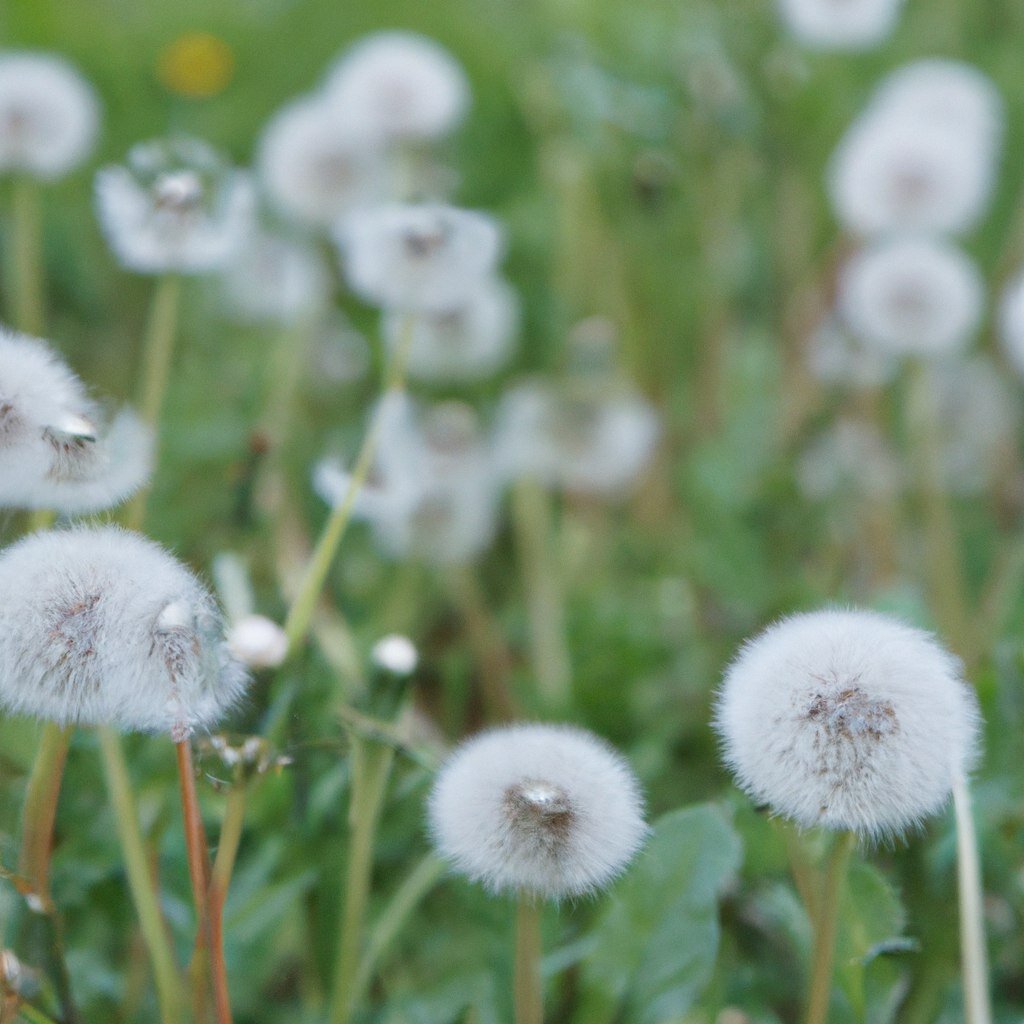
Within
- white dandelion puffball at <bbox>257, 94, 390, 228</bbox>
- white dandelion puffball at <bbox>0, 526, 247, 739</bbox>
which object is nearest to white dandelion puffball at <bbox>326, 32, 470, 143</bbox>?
white dandelion puffball at <bbox>257, 94, 390, 228</bbox>

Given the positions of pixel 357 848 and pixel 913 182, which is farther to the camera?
pixel 913 182

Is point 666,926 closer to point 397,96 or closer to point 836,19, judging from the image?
point 397,96

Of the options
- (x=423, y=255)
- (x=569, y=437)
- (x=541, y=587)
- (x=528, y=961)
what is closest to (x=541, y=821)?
(x=528, y=961)

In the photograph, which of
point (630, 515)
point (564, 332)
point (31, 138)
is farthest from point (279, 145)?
point (630, 515)

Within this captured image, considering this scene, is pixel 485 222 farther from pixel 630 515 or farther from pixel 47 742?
pixel 630 515

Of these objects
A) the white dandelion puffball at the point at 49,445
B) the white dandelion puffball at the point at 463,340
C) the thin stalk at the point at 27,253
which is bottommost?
the white dandelion puffball at the point at 49,445

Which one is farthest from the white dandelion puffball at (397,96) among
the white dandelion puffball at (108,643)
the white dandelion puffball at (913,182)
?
the white dandelion puffball at (108,643)

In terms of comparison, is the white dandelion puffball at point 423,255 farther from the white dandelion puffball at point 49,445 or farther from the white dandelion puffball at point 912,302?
the white dandelion puffball at point 912,302
